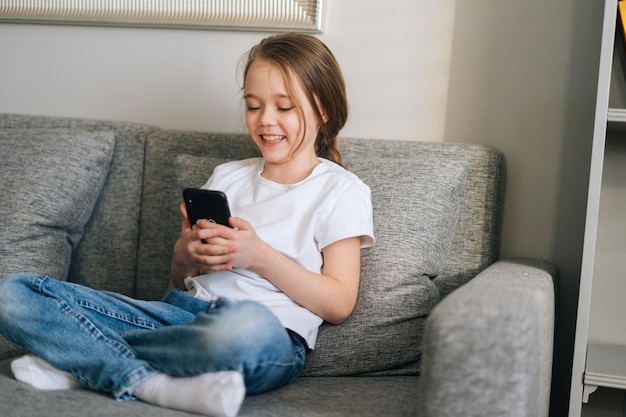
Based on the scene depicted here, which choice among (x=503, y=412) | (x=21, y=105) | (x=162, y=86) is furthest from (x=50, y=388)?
(x=21, y=105)

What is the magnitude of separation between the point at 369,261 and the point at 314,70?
1.26 feet

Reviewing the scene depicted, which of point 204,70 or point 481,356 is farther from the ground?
point 204,70

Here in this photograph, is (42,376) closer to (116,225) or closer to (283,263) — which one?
(283,263)

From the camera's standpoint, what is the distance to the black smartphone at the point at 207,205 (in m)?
1.29

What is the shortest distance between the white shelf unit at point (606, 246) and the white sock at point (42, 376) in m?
0.88

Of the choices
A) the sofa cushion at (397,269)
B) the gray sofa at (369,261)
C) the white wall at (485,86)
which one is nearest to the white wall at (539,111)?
the white wall at (485,86)

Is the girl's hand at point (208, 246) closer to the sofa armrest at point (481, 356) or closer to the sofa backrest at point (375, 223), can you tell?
the sofa backrest at point (375, 223)

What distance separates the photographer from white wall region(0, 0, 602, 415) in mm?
1669

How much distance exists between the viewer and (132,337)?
3.91ft

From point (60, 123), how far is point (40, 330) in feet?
2.70

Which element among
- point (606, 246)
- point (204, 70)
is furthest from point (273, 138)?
point (606, 246)

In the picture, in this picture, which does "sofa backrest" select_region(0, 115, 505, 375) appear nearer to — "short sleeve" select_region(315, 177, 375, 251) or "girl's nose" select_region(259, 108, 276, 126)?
"short sleeve" select_region(315, 177, 375, 251)

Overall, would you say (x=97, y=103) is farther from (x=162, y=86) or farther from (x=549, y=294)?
(x=549, y=294)

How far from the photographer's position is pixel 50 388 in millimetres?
1164
